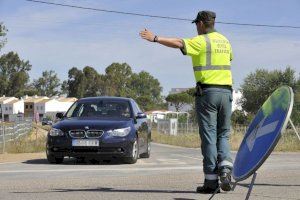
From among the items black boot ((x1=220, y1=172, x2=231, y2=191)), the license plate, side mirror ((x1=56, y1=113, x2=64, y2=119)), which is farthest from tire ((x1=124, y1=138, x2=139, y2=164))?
black boot ((x1=220, y1=172, x2=231, y2=191))

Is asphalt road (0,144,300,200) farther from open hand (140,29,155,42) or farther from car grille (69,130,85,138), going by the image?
open hand (140,29,155,42)

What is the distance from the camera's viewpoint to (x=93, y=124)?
11477mm

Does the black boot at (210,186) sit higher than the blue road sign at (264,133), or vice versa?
the blue road sign at (264,133)

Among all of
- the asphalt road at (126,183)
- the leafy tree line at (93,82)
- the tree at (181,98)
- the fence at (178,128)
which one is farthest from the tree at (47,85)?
the asphalt road at (126,183)

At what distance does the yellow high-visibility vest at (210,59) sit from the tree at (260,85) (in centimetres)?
6621

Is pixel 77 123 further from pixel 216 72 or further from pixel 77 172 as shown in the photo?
pixel 216 72

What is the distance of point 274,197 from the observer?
6.34 m

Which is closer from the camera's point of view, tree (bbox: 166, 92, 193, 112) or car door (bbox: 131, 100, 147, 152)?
car door (bbox: 131, 100, 147, 152)

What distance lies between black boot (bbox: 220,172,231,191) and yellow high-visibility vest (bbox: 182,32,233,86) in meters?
0.96

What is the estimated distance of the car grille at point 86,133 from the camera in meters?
11.3

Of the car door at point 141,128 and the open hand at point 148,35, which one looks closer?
the open hand at point 148,35

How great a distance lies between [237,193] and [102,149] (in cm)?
507

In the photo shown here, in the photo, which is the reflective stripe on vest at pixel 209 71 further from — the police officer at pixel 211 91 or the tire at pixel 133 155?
the tire at pixel 133 155

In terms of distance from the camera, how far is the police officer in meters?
6.37
